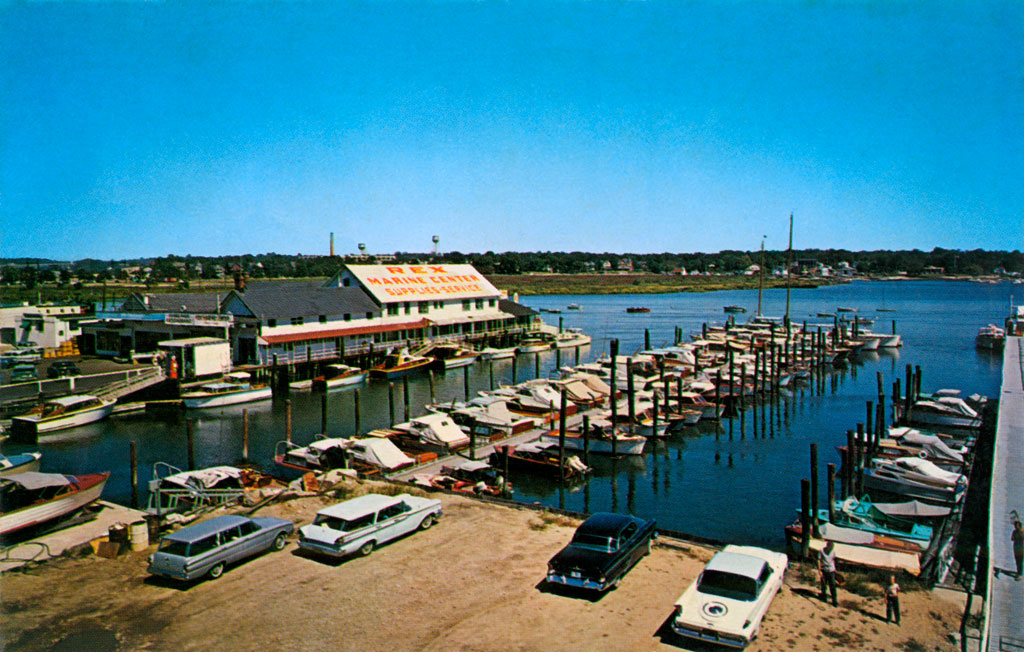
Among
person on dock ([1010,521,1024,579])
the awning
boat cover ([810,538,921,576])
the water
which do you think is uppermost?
the awning

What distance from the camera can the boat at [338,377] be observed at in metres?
56.4

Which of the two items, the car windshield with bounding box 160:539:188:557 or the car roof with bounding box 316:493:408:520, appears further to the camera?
the car roof with bounding box 316:493:408:520

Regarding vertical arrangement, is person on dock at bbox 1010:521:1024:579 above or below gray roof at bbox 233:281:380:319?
below

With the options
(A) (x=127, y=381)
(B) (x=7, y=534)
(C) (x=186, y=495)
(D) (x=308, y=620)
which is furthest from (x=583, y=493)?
(A) (x=127, y=381)

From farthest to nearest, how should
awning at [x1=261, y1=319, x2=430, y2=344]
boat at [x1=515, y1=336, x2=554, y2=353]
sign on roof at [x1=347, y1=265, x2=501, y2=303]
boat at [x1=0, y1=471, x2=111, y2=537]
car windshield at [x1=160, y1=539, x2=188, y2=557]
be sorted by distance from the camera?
boat at [x1=515, y1=336, x2=554, y2=353] → sign on roof at [x1=347, y1=265, x2=501, y2=303] → awning at [x1=261, y1=319, x2=430, y2=344] → boat at [x1=0, y1=471, x2=111, y2=537] → car windshield at [x1=160, y1=539, x2=188, y2=557]

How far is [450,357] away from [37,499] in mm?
47417

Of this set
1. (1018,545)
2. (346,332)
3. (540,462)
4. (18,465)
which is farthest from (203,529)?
(346,332)

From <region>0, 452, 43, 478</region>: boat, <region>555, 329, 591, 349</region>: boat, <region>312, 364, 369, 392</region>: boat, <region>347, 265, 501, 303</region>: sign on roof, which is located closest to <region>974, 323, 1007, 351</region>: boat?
<region>555, 329, 591, 349</region>: boat

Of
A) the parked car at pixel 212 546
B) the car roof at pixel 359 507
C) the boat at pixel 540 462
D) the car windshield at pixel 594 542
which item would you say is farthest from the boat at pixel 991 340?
the parked car at pixel 212 546

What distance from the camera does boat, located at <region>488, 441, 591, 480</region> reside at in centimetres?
3438

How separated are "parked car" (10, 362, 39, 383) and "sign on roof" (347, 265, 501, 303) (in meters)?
28.9

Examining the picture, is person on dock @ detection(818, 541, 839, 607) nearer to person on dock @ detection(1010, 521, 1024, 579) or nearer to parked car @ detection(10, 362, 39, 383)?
person on dock @ detection(1010, 521, 1024, 579)

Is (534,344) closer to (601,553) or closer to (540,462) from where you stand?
(540,462)

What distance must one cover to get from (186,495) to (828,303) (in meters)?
184
